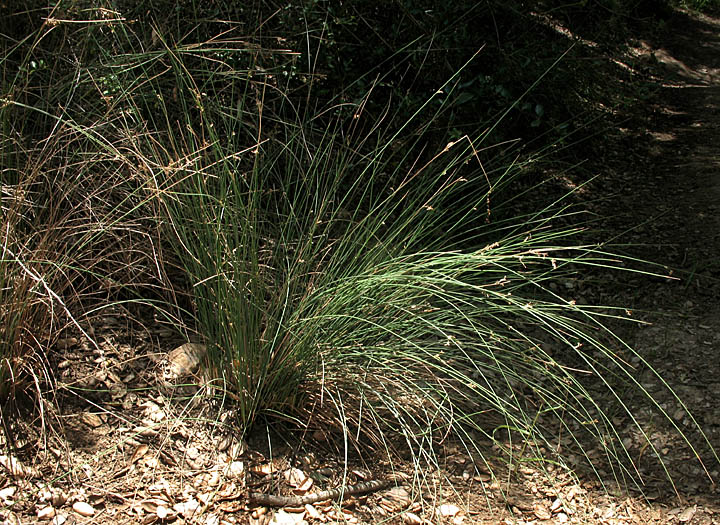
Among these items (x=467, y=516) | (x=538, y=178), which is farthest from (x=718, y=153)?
(x=467, y=516)

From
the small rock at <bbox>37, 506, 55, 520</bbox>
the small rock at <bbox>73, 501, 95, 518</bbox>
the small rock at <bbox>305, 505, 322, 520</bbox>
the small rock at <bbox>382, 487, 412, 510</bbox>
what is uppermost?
the small rock at <bbox>382, 487, 412, 510</bbox>

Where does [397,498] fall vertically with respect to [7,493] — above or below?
above

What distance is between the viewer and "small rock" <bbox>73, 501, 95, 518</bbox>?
6.52ft

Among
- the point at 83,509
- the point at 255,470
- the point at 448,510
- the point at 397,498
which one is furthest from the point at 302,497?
the point at 83,509

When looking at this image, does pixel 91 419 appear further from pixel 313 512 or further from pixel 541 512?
pixel 541 512

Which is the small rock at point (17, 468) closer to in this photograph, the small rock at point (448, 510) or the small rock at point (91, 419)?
the small rock at point (91, 419)

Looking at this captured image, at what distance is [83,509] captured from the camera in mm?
1993

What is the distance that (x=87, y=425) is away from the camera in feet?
7.39

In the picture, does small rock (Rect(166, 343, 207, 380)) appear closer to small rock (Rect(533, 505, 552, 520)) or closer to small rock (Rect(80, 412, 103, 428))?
small rock (Rect(80, 412, 103, 428))

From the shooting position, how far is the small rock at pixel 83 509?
199 cm

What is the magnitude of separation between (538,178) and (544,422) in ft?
6.92

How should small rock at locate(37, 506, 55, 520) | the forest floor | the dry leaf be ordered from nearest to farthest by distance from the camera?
1. small rock at locate(37, 506, 55, 520)
2. the forest floor
3. the dry leaf

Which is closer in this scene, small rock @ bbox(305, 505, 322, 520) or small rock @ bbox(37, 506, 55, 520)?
small rock @ bbox(37, 506, 55, 520)

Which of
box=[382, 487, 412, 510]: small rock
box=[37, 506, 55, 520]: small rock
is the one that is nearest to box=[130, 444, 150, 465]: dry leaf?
box=[37, 506, 55, 520]: small rock
